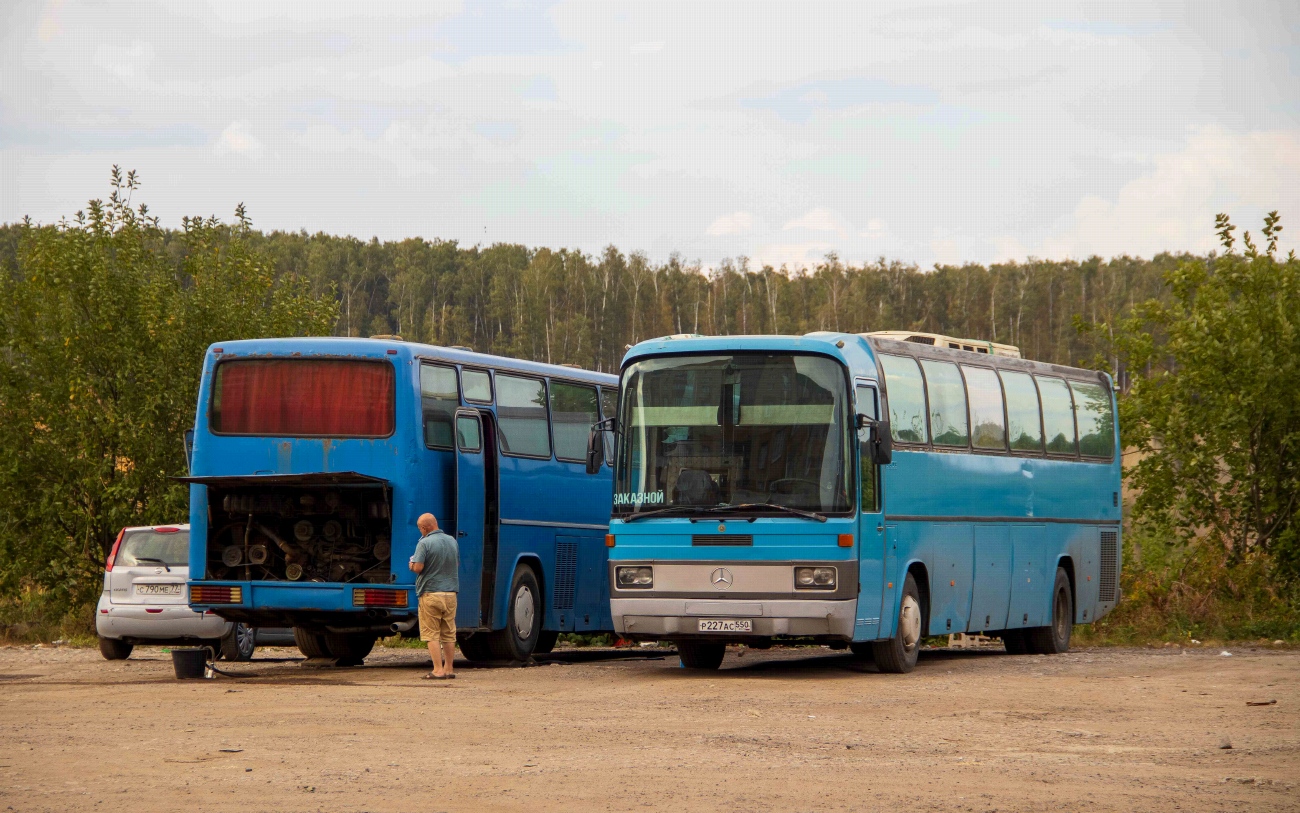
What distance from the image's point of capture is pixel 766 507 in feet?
57.0

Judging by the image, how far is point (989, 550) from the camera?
20891 millimetres

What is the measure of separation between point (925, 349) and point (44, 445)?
14.3 meters

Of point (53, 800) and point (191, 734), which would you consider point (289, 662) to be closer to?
point (191, 734)

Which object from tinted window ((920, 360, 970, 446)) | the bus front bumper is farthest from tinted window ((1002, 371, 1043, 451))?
the bus front bumper

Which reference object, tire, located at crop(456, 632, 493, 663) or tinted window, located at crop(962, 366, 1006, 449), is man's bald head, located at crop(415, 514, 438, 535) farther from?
tinted window, located at crop(962, 366, 1006, 449)

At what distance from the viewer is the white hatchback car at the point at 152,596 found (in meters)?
21.4

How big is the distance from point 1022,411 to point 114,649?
11.6m

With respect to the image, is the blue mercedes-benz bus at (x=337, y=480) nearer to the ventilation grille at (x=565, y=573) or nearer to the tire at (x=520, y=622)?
the tire at (x=520, y=622)

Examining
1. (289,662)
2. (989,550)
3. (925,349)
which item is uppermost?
(925,349)

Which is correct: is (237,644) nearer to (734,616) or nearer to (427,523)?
(427,523)

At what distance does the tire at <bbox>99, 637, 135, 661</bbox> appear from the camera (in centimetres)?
2230

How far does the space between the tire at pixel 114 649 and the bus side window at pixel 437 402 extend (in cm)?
598

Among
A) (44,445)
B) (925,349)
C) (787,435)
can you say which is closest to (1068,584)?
(925,349)

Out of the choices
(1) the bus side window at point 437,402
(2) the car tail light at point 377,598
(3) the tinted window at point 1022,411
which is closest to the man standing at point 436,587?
(2) the car tail light at point 377,598
